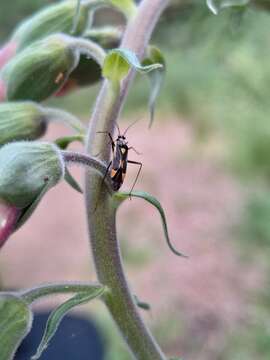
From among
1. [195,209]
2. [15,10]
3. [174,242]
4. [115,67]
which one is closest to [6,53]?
[115,67]

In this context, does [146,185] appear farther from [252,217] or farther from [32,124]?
[32,124]

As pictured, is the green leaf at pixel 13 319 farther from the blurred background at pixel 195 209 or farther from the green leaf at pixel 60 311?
the blurred background at pixel 195 209

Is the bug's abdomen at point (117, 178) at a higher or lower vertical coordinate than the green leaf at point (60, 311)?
higher

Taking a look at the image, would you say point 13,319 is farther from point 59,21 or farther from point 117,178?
point 59,21

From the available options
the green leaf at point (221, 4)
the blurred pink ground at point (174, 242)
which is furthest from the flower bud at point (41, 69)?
the blurred pink ground at point (174, 242)

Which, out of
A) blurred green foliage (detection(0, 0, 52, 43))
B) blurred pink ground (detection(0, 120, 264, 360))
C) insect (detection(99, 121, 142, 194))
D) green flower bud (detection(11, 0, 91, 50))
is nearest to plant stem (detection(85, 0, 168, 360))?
insect (detection(99, 121, 142, 194))

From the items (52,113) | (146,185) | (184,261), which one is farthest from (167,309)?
(52,113)
